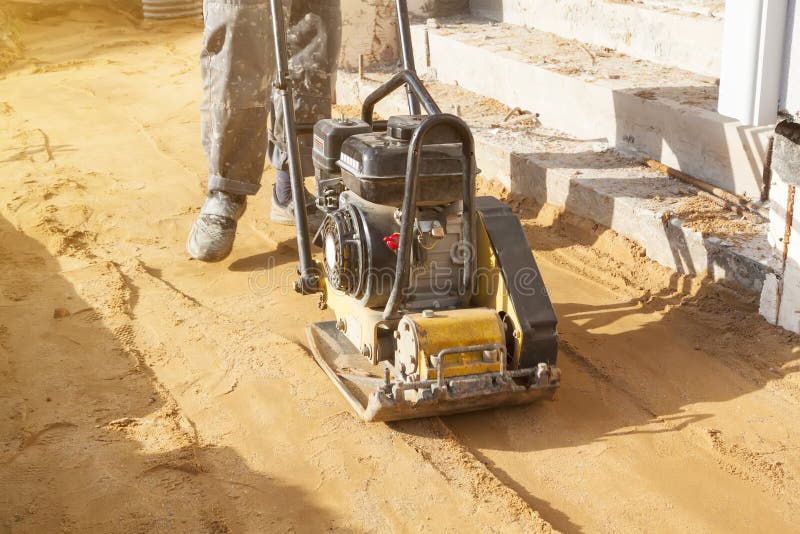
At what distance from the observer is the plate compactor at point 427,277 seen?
118 inches

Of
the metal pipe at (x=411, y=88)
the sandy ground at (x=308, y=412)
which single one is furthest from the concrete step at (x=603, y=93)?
the metal pipe at (x=411, y=88)

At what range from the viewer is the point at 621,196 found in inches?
183

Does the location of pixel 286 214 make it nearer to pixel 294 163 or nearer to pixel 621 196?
pixel 294 163

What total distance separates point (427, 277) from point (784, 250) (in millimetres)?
1435

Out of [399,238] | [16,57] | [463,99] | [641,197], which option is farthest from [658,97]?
[16,57]

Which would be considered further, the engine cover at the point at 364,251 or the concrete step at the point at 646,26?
the concrete step at the point at 646,26

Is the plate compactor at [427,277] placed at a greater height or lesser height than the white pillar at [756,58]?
lesser

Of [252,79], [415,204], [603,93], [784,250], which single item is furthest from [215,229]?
[784,250]

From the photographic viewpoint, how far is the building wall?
116 inches

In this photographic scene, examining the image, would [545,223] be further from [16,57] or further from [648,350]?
[16,57]

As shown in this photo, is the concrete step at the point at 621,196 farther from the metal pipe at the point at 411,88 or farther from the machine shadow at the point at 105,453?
the machine shadow at the point at 105,453

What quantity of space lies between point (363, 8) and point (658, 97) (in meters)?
2.93

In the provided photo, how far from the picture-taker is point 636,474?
114 inches

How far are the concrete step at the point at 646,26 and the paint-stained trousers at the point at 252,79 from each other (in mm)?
2153
